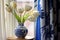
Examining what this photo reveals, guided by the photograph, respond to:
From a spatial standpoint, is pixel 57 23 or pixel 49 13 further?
pixel 57 23

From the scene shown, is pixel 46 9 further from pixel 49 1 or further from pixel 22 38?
pixel 22 38

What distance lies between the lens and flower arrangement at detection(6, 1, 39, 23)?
1.65 meters

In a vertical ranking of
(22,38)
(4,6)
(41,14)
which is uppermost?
(4,6)

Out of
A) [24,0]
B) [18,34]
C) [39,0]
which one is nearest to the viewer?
[18,34]

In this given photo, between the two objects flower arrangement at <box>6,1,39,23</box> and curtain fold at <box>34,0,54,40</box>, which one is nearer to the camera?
flower arrangement at <box>6,1,39,23</box>

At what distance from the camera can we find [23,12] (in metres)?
1.79

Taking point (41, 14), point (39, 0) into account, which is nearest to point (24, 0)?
point (39, 0)

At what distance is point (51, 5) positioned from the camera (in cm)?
178

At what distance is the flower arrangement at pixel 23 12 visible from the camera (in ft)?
5.41

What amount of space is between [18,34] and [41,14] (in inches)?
15.6

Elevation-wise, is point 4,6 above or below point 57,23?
above

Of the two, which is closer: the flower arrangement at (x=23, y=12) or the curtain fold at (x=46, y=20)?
the flower arrangement at (x=23, y=12)

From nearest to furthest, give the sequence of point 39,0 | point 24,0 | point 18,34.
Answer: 1. point 18,34
2. point 39,0
3. point 24,0

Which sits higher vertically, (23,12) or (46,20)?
(23,12)
